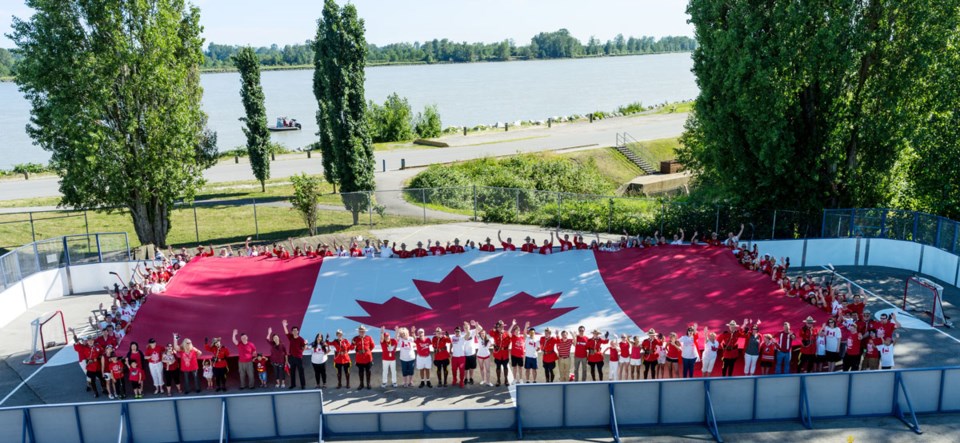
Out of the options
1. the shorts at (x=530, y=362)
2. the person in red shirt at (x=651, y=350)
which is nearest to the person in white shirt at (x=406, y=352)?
the shorts at (x=530, y=362)

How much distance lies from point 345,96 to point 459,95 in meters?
84.3

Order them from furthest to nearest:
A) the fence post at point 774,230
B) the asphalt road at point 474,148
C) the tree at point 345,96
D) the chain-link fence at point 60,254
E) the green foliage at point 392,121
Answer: the green foliage at point 392,121, the asphalt road at point 474,148, the tree at point 345,96, the fence post at point 774,230, the chain-link fence at point 60,254

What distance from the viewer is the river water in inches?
3078

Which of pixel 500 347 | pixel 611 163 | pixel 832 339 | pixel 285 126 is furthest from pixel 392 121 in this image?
pixel 832 339

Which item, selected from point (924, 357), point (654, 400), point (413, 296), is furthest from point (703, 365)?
point (413, 296)

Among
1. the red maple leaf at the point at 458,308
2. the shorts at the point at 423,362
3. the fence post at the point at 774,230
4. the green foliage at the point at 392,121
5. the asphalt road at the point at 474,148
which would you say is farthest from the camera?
the green foliage at the point at 392,121

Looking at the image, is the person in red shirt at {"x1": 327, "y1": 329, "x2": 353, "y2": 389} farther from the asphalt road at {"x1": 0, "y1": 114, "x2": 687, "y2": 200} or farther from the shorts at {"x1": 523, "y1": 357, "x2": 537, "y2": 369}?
the asphalt road at {"x1": 0, "y1": 114, "x2": 687, "y2": 200}

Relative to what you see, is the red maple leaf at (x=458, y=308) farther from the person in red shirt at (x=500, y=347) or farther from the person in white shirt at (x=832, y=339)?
the person in white shirt at (x=832, y=339)

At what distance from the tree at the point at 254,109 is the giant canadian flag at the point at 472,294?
1718 cm

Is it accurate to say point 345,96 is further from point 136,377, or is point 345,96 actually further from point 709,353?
point 709,353

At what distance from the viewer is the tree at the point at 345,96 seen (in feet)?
88.9

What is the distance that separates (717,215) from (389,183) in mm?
17759

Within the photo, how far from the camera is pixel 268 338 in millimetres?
14508

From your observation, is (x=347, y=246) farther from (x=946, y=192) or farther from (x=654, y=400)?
(x=946, y=192)
